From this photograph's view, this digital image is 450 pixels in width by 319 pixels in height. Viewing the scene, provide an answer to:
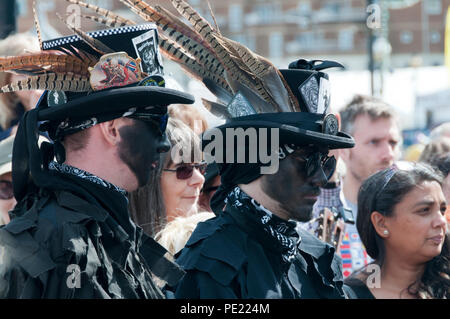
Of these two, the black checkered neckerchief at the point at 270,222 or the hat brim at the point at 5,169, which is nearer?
the black checkered neckerchief at the point at 270,222

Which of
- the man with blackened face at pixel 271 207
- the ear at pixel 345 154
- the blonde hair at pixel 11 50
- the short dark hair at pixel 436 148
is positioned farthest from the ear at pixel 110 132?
the short dark hair at pixel 436 148

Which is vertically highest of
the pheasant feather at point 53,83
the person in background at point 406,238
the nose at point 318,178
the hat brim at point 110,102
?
the pheasant feather at point 53,83

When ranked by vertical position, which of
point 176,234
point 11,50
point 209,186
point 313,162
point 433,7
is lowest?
point 176,234

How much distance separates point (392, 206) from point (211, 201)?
3.68ft

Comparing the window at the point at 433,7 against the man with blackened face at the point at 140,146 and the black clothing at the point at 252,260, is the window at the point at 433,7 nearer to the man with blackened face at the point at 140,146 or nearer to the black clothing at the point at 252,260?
the black clothing at the point at 252,260

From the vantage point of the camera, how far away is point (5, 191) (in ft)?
12.8

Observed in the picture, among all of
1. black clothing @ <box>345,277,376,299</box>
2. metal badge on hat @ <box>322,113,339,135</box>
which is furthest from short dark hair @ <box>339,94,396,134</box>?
metal badge on hat @ <box>322,113,339,135</box>

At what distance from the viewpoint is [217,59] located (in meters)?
3.11

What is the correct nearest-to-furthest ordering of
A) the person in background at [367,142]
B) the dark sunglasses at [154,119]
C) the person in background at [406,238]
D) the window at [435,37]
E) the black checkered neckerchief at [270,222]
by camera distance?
the dark sunglasses at [154,119] < the black checkered neckerchief at [270,222] < the person in background at [406,238] < the person in background at [367,142] < the window at [435,37]

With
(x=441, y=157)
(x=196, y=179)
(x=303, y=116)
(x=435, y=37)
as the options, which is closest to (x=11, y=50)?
(x=196, y=179)

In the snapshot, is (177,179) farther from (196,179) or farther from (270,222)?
(270,222)

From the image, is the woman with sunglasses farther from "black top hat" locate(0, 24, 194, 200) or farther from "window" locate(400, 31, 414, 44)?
"window" locate(400, 31, 414, 44)

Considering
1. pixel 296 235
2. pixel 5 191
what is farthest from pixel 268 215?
pixel 5 191

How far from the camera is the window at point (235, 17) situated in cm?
4578
